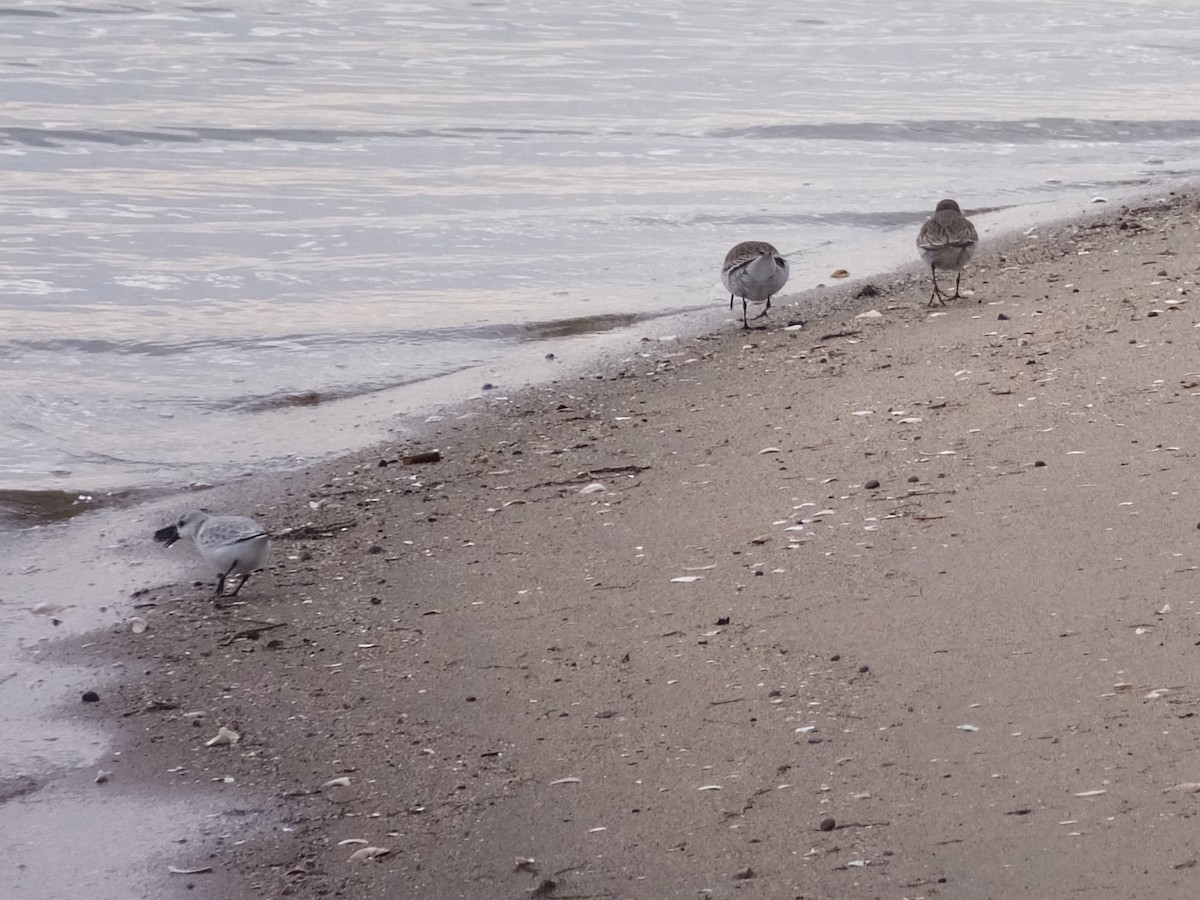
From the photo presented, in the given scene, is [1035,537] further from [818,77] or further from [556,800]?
[818,77]

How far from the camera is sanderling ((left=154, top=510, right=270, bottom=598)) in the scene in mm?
6027

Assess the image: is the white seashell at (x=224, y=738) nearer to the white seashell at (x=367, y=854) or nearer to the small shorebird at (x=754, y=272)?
the white seashell at (x=367, y=854)

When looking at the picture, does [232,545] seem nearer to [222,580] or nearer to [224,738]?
[222,580]

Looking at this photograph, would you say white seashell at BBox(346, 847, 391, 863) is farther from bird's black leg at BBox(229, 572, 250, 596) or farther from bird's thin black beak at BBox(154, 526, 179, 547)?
bird's thin black beak at BBox(154, 526, 179, 547)

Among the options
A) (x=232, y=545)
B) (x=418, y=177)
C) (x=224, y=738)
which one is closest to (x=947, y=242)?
(x=232, y=545)

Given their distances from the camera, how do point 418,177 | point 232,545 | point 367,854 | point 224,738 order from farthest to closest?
point 418,177, point 232,545, point 224,738, point 367,854

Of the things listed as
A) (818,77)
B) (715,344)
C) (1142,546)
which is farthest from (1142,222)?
(818,77)

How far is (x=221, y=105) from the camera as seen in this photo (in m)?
20.5

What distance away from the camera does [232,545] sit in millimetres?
6016

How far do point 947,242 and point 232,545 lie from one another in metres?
5.01

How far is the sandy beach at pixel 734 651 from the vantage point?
12.7ft

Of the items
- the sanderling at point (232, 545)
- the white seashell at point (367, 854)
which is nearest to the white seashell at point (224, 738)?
the white seashell at point (367, 854)

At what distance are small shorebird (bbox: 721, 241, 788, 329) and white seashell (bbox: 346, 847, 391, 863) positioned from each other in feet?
19.9

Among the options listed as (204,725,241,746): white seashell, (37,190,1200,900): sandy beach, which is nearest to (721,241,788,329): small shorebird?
(37,190,1200,900): sandy beach
